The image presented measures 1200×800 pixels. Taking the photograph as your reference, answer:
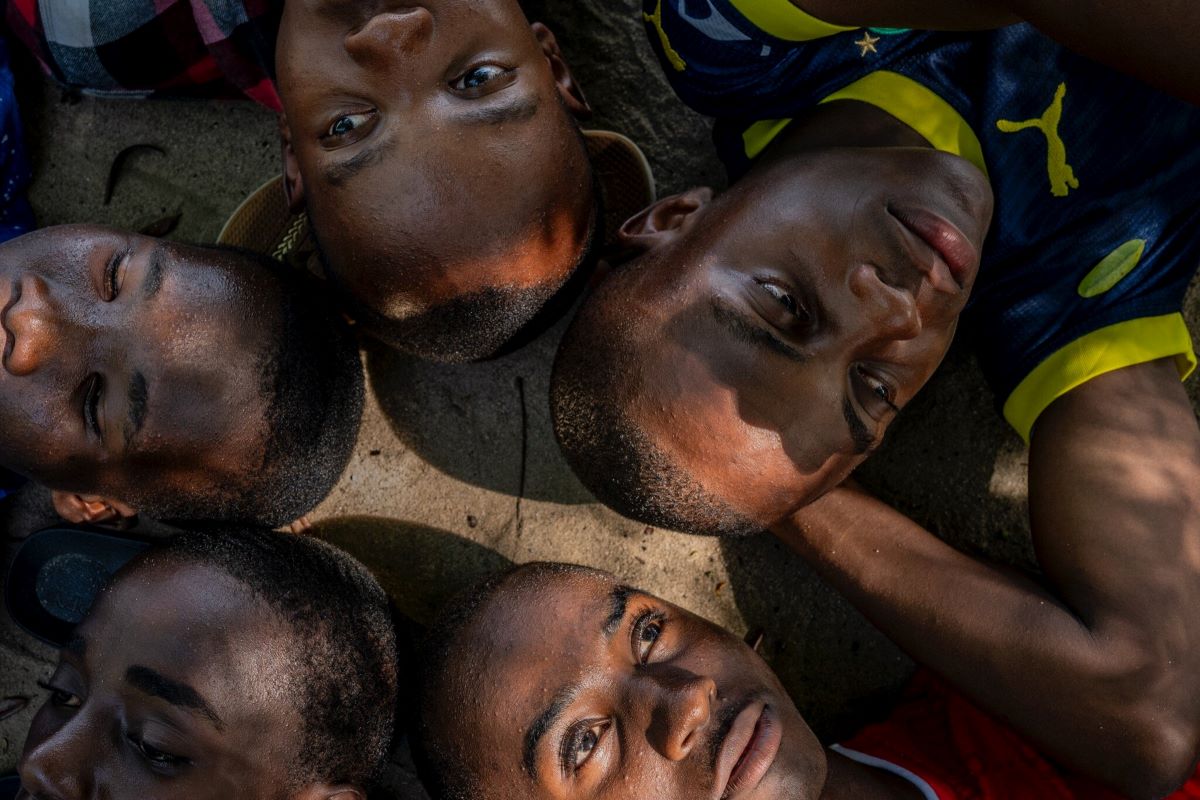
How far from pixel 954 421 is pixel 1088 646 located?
1.92 ft

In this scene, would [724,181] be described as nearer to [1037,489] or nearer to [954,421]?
[954,421]

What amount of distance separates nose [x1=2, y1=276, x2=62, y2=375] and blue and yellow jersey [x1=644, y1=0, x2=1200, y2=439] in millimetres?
1172

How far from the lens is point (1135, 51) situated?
46.6 inches

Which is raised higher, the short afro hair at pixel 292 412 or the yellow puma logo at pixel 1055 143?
the yellow puma logo at pixel 1055 143

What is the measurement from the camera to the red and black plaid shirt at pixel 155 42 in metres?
1.92

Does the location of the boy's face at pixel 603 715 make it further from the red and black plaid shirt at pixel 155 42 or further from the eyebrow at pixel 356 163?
the red and black plaid shirt at pixel 155 42

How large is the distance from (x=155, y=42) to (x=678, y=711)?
169 cm

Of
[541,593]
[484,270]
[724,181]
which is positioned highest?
[484,270]

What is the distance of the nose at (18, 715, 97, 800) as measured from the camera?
148cm

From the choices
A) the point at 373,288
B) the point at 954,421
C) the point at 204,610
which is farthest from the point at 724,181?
the point at 204,610

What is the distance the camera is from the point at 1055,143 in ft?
5.69

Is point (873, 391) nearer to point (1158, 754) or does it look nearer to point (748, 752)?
point (748, 752)

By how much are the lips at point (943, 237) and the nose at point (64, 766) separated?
4.94 ft

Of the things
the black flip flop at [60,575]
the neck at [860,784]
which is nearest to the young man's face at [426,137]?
the black flip flop at [60,575]
